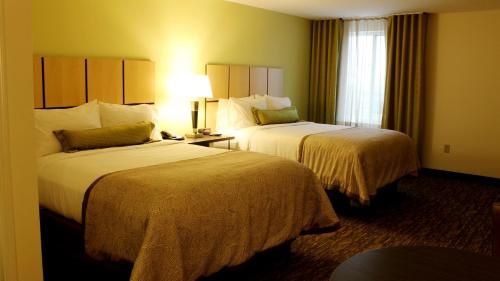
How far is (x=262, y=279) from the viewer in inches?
113

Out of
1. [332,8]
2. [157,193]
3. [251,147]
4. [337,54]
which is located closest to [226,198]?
[157,193]

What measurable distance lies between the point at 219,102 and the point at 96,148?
2128mm

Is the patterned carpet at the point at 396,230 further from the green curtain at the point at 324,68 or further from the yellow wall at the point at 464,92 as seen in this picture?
the green curtain at the point at 324,68

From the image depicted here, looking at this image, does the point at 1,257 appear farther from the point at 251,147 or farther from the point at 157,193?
the point at 251,147

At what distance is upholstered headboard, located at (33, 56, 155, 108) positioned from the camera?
3.59m

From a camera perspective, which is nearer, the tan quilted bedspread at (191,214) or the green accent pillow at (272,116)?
the tan quilted bedspread at (191,214)

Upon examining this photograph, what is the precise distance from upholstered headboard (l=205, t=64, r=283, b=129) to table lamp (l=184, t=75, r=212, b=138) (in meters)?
0.41

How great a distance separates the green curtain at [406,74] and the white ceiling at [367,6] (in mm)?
243

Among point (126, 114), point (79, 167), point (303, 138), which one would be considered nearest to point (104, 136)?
point (126, 114)

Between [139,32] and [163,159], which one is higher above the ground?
[139,32]

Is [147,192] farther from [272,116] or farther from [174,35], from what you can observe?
[272,116]

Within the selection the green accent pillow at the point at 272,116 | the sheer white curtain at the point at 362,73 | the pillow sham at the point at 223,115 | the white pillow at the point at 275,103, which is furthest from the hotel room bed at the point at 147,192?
the sheer white curtain at the point at 362,73

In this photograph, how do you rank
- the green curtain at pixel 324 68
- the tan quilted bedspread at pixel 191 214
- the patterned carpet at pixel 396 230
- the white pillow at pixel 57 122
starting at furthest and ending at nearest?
the green curtain at pixel 324 68, the white pillow at pixel 57 122, the patterned carpet at pixel 396 230, the tan quilted bedspread at pixel 191 214

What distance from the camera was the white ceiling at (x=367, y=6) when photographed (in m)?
5.00
